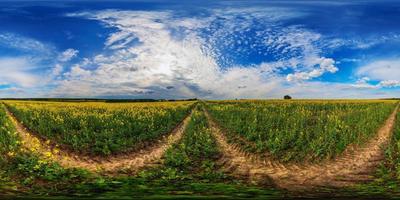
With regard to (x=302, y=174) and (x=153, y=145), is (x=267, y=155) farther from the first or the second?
(x=153, y=145)

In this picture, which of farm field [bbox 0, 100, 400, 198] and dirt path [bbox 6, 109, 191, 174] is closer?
farm field [bbox 0, 100, 400, 198]

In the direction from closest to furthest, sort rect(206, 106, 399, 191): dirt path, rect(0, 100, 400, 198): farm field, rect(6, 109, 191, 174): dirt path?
rect(0, 100, 400, 198): farm field, rect(206, 106, 399, 191): dirt path, rect(6, 109, 191, 174): dirt path

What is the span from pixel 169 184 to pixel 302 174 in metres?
5.13

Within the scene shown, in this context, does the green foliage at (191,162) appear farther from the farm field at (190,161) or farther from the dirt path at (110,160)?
the dirt path at (110,160)

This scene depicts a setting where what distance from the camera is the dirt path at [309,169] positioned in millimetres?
13922

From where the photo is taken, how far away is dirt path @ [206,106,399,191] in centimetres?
1392

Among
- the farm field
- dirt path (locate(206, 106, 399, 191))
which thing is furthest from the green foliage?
dirt path (locate(206, 106, 399, 191))

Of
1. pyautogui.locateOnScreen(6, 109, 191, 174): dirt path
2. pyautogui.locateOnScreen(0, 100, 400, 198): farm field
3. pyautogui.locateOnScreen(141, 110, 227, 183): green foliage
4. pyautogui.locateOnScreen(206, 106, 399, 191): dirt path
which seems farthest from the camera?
pyautogui.locateOnScreen(6, 109, 191, 174): dirt path

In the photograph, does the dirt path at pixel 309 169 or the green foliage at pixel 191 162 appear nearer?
the dirt path at pixel 309 169

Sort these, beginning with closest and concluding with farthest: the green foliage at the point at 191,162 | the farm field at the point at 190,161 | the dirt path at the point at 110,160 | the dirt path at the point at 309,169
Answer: the farm field at the point at 190,161
the dirt path at the point at 309,169
the green foliage at the point at 191,162
the dirt path at the point at 110,160

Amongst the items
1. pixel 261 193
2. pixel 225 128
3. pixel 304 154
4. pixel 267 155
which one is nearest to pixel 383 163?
pixel 304 154

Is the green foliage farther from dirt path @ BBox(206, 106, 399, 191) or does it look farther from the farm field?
dirt path @ BBox(206, 106, 399, 191)

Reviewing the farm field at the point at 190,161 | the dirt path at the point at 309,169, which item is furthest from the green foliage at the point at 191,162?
the dirt path at the point at 309,169

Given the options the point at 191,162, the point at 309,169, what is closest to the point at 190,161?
the point at 191,162
